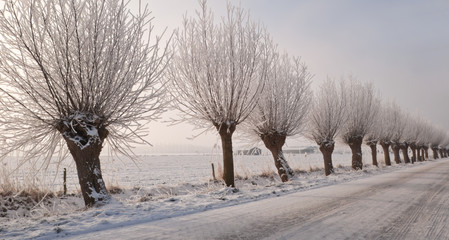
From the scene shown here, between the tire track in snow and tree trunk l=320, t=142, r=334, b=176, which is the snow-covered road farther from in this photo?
tree trunk l=320, t=142, r=334, b=176

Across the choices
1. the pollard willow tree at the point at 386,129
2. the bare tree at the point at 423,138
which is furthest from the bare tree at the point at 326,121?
the bare tree at the point at 423,138

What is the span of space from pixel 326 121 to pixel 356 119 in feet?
16.2

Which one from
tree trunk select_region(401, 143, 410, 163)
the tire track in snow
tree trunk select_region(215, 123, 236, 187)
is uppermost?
tree trunk select_region(215, 123, 236, 187)

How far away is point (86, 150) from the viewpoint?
21.8 ft

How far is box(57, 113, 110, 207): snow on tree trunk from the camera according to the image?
6539 millimetres

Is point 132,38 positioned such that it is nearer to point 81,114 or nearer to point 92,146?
point 81,114

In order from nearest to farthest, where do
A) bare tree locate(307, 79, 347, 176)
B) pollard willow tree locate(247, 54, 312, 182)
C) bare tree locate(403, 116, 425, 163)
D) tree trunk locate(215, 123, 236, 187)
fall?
1. tree trunk locate(215, 123, 236, 187)
2. pollard willow tree locate(247, 54, 312, 182)
3. bare tree locate(307, 79, 347, 176)
4. bare tree locate(403, 116, 425, 163)

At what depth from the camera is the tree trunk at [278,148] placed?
1441 centimetres

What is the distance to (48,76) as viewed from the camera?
20.5 feet

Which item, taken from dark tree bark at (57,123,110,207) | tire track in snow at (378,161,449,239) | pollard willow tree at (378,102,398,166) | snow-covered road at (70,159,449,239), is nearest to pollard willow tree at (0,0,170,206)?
dark tree bark at (57,123,110,207)

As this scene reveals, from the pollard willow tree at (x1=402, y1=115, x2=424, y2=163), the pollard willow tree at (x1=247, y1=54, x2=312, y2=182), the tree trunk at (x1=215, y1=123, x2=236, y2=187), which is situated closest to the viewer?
the tree trunk at (x1=215, y1=123, x2=236, y2=187)

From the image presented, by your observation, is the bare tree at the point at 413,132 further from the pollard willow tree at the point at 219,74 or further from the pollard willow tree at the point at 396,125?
the pollard willow tree at the point at 219,74

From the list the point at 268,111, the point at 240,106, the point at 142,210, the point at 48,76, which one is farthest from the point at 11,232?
the point at 268,111

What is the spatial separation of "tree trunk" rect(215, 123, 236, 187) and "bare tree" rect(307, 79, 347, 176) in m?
10.1
